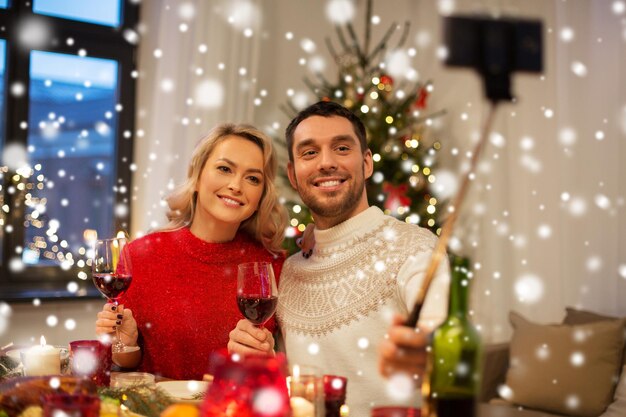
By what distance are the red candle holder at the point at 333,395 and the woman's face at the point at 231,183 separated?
1152 mm

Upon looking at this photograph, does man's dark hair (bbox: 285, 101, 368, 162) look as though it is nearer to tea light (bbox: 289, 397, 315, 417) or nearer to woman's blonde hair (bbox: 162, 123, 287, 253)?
woman's blonde hair (bbox: 162, 123, 287, 253)

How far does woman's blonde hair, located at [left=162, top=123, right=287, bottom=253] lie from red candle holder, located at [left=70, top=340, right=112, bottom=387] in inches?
33.8

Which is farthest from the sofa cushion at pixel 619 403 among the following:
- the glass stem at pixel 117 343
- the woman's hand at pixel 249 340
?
the glass stem at pixel 117 343

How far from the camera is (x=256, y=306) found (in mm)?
1352

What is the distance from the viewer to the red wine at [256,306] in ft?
4.40

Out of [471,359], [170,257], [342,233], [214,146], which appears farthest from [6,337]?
[471,359]

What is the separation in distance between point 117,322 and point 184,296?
408 millimetres

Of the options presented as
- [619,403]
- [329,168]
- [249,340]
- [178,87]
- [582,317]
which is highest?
[178,87]

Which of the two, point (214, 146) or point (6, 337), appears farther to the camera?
point (6, 337)

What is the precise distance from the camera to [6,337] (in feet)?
11.5

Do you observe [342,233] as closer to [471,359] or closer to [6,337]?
[471,359]

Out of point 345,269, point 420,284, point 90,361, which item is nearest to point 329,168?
point 345,269

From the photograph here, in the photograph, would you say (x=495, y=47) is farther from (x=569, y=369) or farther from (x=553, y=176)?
(x=553, y=176)

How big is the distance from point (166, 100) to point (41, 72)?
0.70 meters
